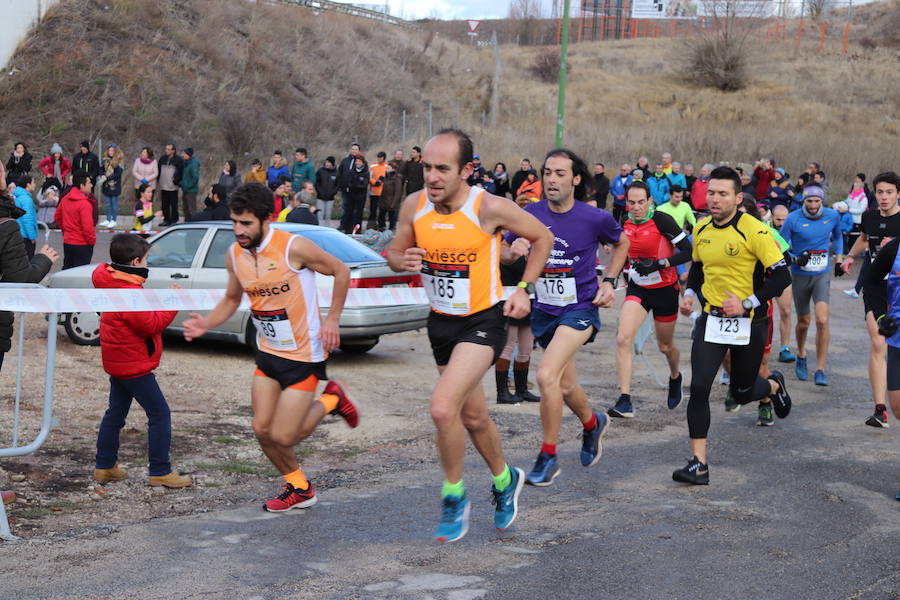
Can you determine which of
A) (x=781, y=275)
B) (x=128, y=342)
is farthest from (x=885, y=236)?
(x=128, y=342)

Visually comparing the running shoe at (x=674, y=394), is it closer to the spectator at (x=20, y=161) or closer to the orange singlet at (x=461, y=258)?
the orange singlet at (x=461, y=258)

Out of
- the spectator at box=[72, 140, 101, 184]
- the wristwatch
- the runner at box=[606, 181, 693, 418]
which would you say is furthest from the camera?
the spectator at box=[72, 140, 101, 184]

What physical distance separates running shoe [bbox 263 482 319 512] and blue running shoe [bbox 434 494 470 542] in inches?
49.7

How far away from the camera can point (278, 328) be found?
6238 millimetres

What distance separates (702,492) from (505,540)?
6.00 ft

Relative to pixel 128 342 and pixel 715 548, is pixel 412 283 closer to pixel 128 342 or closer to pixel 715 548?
pixel 128 342

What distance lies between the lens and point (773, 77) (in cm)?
6341

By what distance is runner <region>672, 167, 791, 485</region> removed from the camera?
7.41 metres

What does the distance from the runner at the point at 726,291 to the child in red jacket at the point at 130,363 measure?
3580mm

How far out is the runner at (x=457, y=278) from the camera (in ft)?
18.5

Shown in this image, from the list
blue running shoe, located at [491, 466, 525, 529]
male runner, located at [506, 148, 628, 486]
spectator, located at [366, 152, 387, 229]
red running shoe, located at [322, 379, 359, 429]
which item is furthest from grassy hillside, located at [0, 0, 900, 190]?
blue running shoe, located at [491, 466, 525, 529]

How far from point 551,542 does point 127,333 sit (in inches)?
125

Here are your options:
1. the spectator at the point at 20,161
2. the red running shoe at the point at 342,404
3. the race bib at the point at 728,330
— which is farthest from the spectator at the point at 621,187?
the red running shoe at the point at 342,404

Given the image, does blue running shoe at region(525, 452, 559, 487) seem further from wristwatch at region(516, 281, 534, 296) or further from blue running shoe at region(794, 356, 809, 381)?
blue running shoe at region(794, 356, 809, 381)
